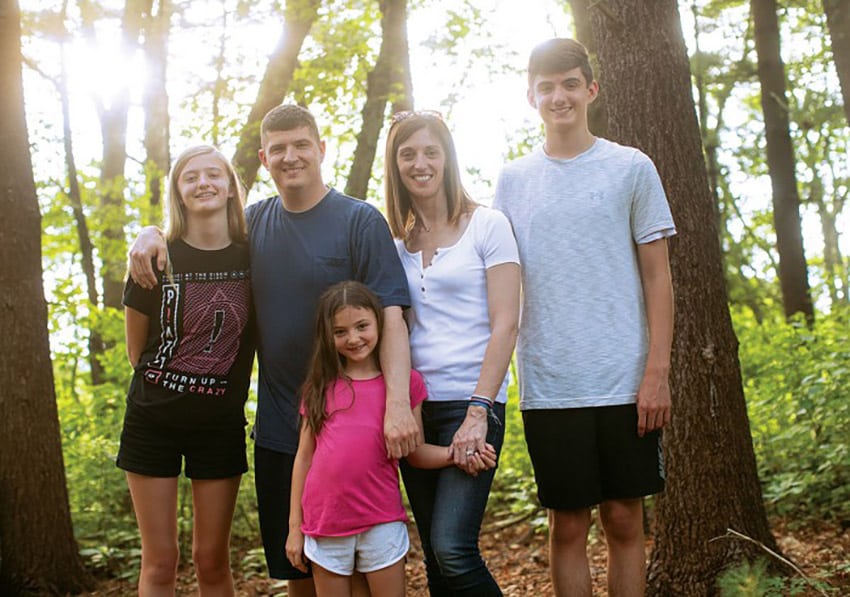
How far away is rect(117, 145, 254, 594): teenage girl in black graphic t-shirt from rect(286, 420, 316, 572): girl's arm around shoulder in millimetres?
483

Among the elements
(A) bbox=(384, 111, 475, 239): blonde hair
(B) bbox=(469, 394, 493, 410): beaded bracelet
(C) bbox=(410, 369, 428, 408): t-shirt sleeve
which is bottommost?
(B) bbox=(469, 394, 493, 410): beaded bracelet

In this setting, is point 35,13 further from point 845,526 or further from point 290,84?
point 845,526

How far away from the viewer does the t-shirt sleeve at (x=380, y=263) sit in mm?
3000

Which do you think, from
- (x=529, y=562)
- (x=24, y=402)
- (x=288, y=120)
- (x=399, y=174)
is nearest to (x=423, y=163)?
(x=399, y=174)

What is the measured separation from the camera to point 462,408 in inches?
116

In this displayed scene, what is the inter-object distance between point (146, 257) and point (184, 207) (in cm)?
29

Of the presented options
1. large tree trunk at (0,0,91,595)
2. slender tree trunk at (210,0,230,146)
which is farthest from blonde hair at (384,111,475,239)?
slender tree trunk at (210,0,230,146)

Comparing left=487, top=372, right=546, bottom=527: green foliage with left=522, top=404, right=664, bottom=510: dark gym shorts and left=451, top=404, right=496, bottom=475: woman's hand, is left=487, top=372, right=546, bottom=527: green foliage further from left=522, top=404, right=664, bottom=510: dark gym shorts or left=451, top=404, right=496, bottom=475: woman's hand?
left=451, top=404, right=496, bottom=475: woman's hand

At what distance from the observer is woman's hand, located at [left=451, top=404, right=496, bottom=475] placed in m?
2.86

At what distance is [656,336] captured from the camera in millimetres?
3088

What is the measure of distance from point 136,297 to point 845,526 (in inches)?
186

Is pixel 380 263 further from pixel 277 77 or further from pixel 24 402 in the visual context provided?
pixel 277 77

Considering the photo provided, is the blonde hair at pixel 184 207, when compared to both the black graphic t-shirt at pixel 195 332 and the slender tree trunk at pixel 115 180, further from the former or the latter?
the slender tree trunk at pixel 115 180

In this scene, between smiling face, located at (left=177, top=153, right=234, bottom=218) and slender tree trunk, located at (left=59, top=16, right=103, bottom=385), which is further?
slender tree trunk, located at (left=59, top=16, right=103, bottom=385)
